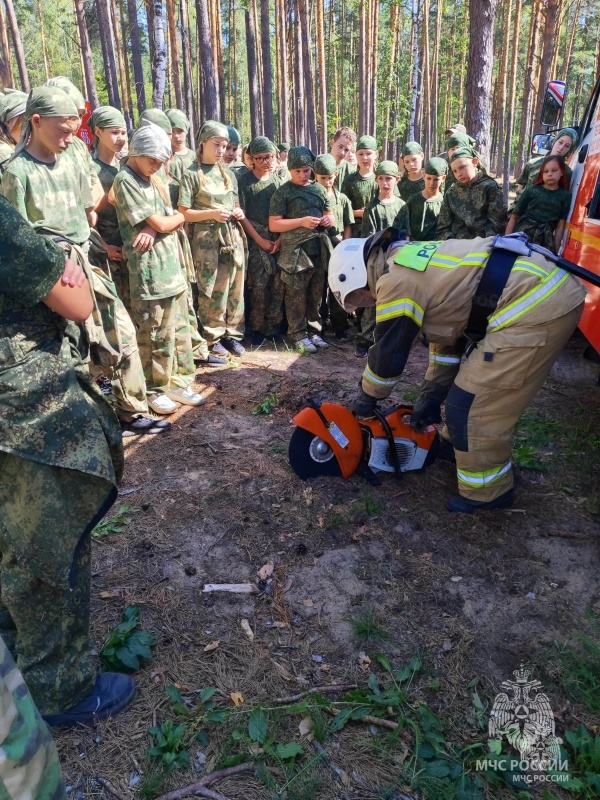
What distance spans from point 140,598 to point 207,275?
3941mm

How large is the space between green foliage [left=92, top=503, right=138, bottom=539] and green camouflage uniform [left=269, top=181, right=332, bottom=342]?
3.65 meters

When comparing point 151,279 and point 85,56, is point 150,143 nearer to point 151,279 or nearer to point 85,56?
point 151,279

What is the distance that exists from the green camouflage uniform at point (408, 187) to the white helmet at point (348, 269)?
13.7 ft

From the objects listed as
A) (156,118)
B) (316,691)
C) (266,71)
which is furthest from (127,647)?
(266,71)

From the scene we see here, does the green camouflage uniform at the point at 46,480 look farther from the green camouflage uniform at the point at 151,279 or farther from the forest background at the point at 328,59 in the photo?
the forest background at the point at 328,59

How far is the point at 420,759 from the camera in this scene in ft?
6.84

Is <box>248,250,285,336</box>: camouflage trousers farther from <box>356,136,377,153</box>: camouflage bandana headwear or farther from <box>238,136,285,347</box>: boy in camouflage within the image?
<box>356,136,377,153</box>: camouflage bandana headwear

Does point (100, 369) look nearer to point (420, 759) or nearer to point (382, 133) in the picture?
point (420, 759)

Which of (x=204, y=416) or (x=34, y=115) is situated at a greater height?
(x=34, y=115)

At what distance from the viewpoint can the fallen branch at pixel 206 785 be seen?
6.46 ft

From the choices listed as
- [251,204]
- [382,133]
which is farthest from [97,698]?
[382,133]

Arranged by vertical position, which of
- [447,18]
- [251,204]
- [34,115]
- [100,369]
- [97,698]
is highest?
[447,18]

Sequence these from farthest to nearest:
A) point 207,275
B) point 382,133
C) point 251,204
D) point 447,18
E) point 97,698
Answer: point 447,18 → point 382,133 → point 251,204 → point 207,275 → point 97,698

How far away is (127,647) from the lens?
8.30 ft
